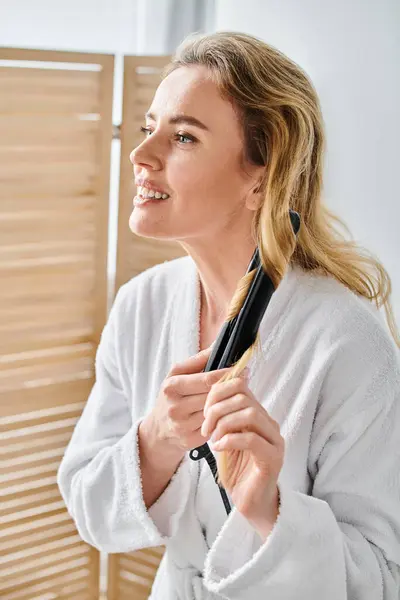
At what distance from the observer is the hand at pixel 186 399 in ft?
3.29

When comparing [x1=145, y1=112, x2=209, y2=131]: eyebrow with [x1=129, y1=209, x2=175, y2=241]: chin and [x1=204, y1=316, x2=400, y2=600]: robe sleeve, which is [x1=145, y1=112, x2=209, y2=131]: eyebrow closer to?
[x1=129, y1=209, x2=175, y2=241]: chin

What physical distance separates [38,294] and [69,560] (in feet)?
2.00

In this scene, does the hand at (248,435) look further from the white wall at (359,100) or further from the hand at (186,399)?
the white wall at (359,100)

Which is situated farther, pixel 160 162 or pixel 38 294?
pixel 38 294

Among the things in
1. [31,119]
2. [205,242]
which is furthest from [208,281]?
[31,119]

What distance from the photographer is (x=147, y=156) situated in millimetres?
1104

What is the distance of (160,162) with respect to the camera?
1116 millimetres

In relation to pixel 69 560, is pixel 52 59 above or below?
above

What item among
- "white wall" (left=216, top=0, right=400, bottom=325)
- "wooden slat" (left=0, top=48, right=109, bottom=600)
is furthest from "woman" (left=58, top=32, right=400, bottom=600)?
"wooden slat" (left=0, top=48, right=109, bottom=600)

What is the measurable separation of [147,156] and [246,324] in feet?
1.14

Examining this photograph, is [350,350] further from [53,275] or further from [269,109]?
[53,275]

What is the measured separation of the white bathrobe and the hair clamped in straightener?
19 cm

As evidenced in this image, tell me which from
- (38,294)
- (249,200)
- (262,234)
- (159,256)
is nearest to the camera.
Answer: (262,234)

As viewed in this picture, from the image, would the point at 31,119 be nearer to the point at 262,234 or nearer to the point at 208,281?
the point at 208,281
